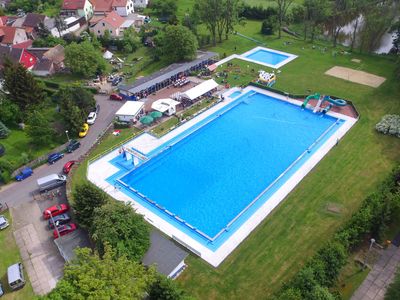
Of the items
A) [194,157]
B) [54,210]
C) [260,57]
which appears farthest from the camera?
[260,57]

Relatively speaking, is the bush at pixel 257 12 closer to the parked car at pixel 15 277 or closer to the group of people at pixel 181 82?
the group of people at pixel 181 82

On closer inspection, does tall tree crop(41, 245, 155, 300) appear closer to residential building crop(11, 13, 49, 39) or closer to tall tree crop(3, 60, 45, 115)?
tall tree crop(3, 60, 45, 115)

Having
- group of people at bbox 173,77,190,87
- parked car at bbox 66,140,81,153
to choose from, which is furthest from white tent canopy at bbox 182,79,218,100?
parked car at bbox 66,140,81,153

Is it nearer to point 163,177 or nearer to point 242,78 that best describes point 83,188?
point 163,177

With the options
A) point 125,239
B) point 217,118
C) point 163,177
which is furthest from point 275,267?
point 217,118

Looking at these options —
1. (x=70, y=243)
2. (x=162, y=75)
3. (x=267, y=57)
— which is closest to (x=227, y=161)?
(x=70, y=243)

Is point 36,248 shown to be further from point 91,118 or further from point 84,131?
point 91,118

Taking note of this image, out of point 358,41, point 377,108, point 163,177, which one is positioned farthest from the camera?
point 358,41
